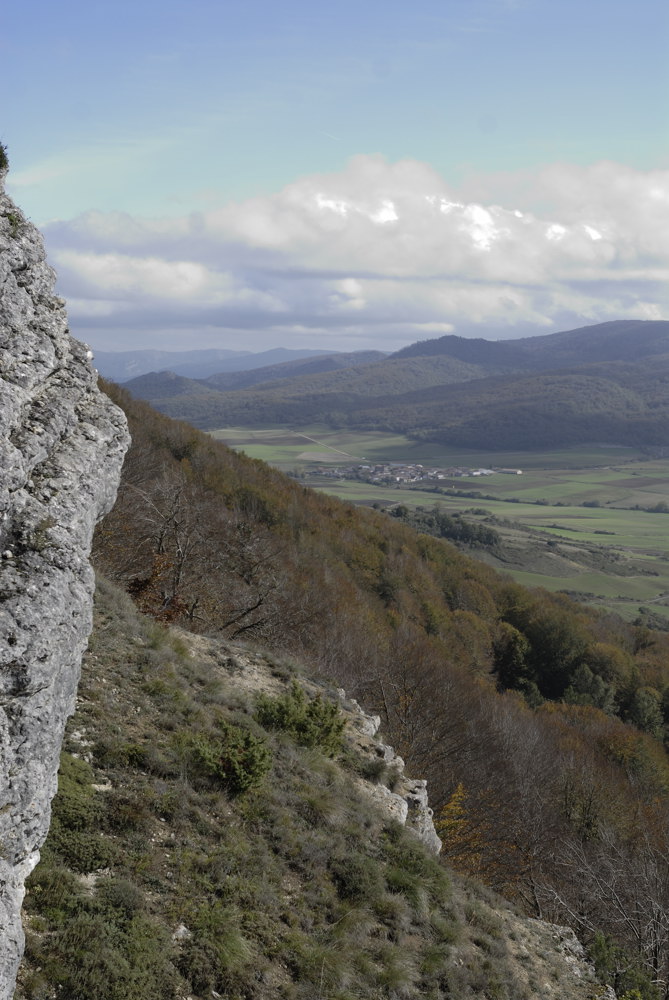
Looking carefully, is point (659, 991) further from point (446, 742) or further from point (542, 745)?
point (542, 745)

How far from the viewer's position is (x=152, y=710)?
13227 millimetres

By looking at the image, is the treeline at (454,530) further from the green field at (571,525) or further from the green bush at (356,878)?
the green bush at (356,878)

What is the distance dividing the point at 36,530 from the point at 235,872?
22.0 ft

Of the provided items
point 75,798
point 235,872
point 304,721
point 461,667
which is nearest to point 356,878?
point 235,872

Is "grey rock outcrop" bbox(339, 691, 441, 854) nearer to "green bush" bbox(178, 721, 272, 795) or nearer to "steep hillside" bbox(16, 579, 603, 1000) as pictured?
"steep hillside" bbox(16, 579, 603, 1000)

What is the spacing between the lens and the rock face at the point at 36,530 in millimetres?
6766

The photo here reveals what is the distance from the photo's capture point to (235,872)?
1027 centimetres

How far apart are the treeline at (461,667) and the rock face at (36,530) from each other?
1177 cm

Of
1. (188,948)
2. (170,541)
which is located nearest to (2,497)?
(188,948)

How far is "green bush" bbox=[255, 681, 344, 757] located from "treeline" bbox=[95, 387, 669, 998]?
254 inches

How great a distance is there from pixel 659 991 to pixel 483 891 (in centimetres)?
462

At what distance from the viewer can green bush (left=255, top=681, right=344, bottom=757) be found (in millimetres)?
15523

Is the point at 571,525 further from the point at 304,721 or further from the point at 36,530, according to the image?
the point at 36,530

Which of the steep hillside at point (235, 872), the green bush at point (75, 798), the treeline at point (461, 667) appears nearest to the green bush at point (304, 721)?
the steep hillside at point (235, 872)
